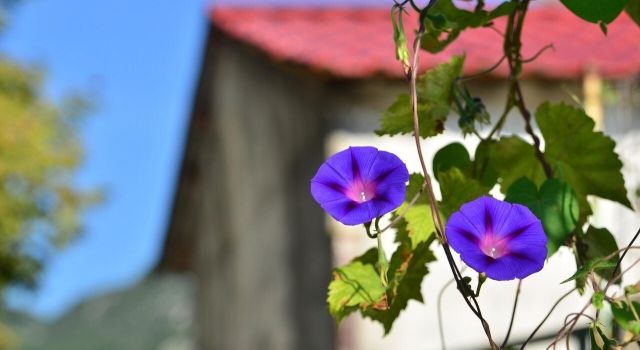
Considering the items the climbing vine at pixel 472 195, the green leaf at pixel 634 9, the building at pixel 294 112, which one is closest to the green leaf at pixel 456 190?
the climbing vine at pixel 472 195

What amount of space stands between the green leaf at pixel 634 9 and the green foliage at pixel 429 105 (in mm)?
206

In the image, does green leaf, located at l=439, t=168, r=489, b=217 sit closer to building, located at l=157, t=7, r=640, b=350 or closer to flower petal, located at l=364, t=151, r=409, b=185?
flower petal, located at l=364, t=151, r=409, b=185

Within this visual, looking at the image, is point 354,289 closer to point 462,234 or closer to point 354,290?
point 354,290

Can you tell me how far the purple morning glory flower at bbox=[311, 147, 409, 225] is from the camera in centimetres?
95

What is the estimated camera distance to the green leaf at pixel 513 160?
1291mm

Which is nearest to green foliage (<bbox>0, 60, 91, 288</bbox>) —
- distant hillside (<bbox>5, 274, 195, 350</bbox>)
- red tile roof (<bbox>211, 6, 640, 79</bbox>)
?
distant hillside (<bbox>5, 274, 195, 350</bbox>)

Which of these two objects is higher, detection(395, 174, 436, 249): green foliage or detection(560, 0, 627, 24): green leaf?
detection(560, 0, 627, 24): green leaf

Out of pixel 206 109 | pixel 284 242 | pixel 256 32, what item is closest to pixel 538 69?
pixel 256 32

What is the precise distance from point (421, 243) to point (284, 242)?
24.2 feet

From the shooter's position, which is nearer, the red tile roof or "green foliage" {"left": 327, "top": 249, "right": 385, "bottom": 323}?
"green foliage" {"left": 327, "top": 249, "right": 385, "bottom": 323}

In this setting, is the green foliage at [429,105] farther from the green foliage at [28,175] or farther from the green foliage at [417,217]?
the green foliage at [28,175]

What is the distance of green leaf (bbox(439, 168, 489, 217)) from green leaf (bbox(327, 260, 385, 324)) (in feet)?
0.29

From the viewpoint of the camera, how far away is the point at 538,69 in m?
6.45

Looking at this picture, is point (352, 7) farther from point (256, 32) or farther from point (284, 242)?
point (284, 242)
